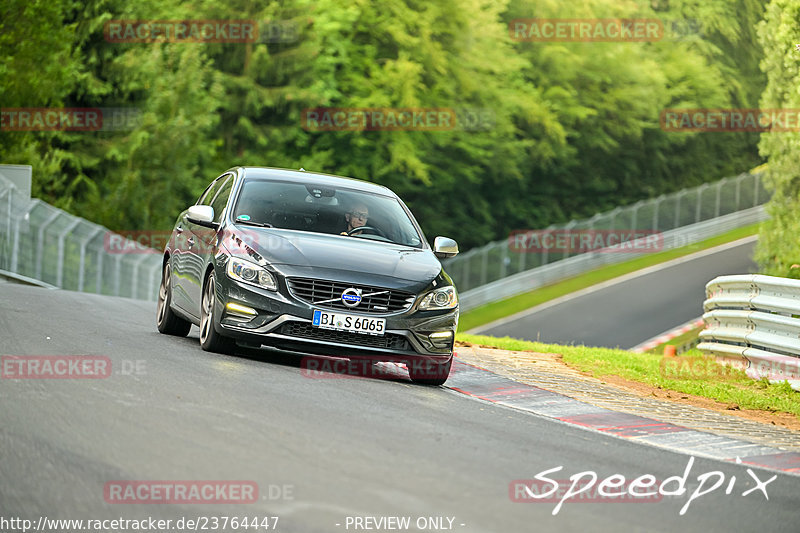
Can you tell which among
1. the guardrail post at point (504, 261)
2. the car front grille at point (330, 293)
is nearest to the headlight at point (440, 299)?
the car front grille at point (330, 293)

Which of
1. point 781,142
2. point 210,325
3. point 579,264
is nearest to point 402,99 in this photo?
point 579,264

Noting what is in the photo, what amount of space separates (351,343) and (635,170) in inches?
2434

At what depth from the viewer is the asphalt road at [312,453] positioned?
595 cm

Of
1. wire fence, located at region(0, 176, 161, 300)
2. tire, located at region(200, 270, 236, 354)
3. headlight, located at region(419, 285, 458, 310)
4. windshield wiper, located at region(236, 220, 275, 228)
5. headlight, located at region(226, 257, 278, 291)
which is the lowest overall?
wire fence, located at region(0, 176, 161, 300)

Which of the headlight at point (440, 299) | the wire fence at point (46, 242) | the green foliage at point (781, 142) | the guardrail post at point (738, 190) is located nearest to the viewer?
the headlight at point (440, 299)

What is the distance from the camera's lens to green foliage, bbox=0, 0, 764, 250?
147 ft

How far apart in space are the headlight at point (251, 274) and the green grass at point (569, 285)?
1213 inches

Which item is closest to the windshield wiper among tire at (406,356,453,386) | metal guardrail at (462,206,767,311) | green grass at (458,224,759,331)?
tire at (406,356,453,386)

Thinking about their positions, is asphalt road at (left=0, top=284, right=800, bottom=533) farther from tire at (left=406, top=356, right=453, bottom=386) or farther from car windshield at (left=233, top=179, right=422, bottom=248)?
car windshield at (left=233, top=179, right=422, bottom=248)

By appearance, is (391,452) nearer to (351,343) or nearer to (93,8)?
(351,343)

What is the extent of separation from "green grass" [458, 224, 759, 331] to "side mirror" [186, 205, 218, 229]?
1172 inches

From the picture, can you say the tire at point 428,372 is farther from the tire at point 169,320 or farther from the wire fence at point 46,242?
the wire fence at point 46,242

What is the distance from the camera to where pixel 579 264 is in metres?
52.0

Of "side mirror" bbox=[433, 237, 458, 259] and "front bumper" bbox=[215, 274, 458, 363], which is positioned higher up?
"side mirror" bbox=[433, 237, 458, 259]
